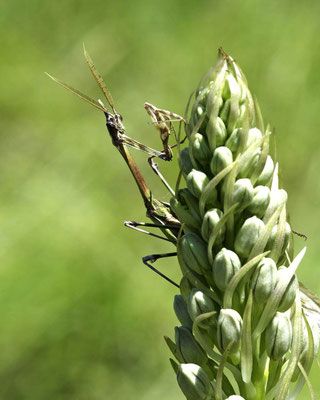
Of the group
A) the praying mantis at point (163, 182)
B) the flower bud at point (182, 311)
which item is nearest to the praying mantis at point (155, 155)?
the praying mantis at point (163, 182)

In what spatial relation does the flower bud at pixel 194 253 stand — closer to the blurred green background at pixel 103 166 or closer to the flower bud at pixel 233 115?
the flower bud at pixel 233 115

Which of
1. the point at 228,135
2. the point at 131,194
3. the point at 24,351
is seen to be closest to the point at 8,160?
the point at 131,194

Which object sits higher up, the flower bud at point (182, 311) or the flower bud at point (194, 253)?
the flower bud at point (194, 253)

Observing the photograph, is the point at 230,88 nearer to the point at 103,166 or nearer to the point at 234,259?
the point at 234,259

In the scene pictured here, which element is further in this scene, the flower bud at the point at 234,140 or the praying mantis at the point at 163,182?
the praying mantis at the point at 163,182

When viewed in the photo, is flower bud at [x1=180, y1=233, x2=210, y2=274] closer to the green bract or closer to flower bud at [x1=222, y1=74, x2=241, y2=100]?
the green bract

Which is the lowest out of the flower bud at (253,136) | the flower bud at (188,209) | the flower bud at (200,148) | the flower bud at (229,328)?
the flower bud at (229,328)

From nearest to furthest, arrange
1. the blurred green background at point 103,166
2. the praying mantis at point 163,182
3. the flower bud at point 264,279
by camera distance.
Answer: the flower bud at point 264,279, the praying mantis at point 163,182, the blurred green background at point 103,166

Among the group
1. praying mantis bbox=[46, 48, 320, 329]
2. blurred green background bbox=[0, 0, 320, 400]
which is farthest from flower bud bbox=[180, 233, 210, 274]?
blurred green background bbox=[0, 0, 320, 400]
